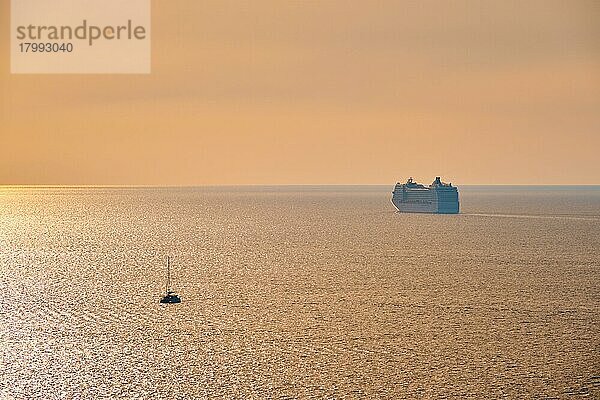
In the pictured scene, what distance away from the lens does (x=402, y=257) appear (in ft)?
335

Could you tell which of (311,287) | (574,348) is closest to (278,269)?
(311,287)

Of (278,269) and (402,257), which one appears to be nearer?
(278,269)

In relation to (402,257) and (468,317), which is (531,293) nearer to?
(468,317)

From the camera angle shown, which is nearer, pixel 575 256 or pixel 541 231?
pixel 575 256

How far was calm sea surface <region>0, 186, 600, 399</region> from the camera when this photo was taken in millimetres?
40719

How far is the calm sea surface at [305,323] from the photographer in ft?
134

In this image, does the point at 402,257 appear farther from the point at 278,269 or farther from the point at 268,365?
the point at 268,365

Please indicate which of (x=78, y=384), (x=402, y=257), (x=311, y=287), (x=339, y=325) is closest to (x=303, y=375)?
(x=78, y=384)

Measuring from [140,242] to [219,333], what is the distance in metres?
84.6

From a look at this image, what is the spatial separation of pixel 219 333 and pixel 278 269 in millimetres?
37317

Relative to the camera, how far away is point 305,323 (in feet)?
184

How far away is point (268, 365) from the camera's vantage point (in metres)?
44.2

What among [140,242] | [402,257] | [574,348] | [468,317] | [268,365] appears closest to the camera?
[268,365]

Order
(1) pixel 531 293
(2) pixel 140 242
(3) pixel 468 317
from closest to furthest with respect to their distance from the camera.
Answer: (3) pixel 468 317
(1) pixel 531 293
(2) pixel 140 242
